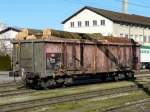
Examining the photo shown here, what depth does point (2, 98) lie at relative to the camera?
1947cm

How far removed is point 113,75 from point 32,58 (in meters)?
7.82

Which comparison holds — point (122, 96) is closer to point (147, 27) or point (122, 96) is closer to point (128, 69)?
point (128, 69)

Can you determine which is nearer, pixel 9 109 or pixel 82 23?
pixel 9 109

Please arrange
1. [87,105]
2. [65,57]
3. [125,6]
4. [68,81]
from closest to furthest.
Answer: [87,105], [65,57], [68,81], [125,6]

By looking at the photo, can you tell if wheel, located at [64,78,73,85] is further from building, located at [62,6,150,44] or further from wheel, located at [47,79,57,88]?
building, located at [62,6,150,44]

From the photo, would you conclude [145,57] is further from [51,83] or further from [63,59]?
[51,83]

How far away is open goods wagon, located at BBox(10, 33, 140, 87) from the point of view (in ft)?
78.7

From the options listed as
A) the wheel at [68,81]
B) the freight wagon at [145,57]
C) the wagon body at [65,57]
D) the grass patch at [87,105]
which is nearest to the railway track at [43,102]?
the grass patch at [87,105]

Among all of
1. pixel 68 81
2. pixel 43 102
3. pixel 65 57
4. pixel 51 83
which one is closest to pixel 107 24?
pixel 68 81

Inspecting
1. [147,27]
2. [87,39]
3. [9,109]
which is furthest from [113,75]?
[147,27]

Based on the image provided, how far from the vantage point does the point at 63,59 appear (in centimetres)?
2503

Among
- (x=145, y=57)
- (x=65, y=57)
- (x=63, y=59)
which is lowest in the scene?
(x=63, y=59)

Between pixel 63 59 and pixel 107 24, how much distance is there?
5785cm

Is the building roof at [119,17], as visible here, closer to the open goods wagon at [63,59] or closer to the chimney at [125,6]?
the chimney at [125,6]
